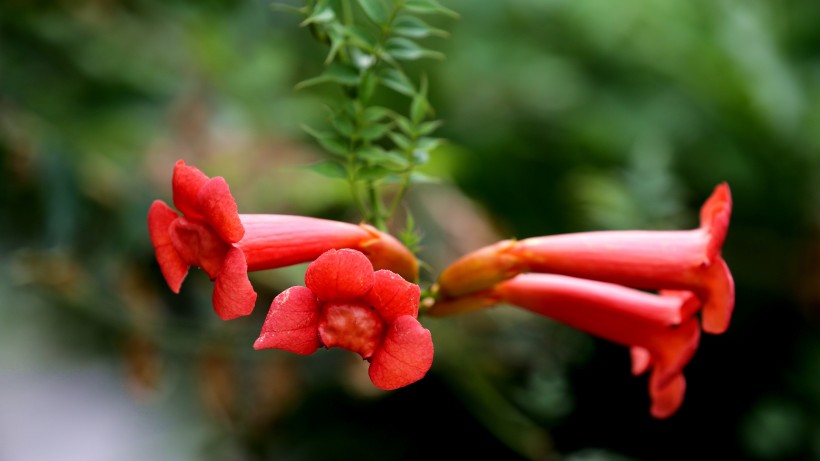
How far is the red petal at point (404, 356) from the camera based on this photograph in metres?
0.65

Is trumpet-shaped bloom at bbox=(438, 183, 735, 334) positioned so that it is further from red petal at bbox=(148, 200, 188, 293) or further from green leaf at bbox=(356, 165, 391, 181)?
red petal at bbox=(148, 200, 188, 293)

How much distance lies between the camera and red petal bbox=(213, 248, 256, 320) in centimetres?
67

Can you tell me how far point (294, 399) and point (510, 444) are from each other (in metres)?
0.61

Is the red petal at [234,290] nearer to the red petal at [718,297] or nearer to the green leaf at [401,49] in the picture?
the green leaf at [401,49]

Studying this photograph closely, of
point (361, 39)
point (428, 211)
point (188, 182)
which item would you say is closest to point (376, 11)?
point (361, 39)

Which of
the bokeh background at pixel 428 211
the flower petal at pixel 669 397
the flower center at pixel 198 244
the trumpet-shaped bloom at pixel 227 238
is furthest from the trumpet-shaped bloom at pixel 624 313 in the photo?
the bokeh background at pixel 428 211

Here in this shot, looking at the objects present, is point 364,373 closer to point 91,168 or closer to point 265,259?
point 91,168

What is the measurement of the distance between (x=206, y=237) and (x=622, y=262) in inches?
17.0

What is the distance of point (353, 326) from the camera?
0.69 meters

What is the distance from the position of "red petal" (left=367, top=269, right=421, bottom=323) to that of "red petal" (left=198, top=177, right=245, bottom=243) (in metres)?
0.13

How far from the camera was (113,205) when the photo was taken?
1.88 metres

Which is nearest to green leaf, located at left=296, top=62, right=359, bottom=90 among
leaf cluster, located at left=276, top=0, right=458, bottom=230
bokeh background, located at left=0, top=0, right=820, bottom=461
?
leaf cluster, located at left=276, top=0, right=458, bottom=230

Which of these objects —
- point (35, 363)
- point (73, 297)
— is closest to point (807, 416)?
point (73, 297)

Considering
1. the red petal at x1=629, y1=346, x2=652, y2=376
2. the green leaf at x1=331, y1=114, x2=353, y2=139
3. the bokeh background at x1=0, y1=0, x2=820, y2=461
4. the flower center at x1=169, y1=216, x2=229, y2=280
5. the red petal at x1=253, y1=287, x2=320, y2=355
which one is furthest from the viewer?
the bokeh background at x1=0, y1=0, x2=820, y2=461
